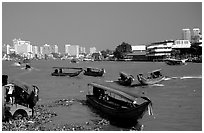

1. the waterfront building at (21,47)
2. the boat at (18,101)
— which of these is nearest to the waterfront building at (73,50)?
the waterfront building at (21,47)

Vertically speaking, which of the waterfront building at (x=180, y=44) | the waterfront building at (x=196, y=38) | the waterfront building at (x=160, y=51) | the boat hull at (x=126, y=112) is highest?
the waterfront building at (x=196, y=38)

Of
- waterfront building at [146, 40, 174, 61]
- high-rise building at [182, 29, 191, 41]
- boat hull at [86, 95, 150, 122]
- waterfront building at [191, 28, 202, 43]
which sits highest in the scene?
high-rise building at [182, 29, 191, 41]

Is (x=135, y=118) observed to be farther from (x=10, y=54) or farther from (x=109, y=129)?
(x=10, y=54)

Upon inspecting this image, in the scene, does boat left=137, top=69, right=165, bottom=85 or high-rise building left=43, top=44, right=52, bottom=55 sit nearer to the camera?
boat left=137, top=69, right=165, bottom=85

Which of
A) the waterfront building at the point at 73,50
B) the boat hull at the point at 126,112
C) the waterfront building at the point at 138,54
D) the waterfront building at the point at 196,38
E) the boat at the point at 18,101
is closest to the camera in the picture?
the boat hull at the point at 126,112

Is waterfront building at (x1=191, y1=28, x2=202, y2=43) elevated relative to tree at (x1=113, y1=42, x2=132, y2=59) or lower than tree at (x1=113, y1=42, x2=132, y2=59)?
elevated

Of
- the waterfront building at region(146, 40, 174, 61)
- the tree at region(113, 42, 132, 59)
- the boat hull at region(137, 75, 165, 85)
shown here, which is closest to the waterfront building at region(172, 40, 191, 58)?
the waterfront building at region(146, 40, 174, 61)

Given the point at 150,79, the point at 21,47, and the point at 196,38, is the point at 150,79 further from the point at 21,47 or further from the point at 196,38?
the point at 21,47

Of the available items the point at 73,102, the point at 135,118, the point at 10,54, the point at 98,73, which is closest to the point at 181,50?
the point at 98,73

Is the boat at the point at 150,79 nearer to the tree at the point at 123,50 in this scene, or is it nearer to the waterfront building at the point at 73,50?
the tree at the point at 123,50

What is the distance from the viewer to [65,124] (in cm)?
902

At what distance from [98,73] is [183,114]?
1690cm

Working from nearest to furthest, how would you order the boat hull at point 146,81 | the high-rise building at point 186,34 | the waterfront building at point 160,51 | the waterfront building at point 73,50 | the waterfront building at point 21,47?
1. the boat hull at point 146,81
2. the waterfront building at point 160,51
3. the high-rise building at point 186,34
4. the waterfront building at point 21,47
5. the waterfront building at point 73,50

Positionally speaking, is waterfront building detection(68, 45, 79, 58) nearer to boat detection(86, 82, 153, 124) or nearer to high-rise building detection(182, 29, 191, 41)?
high-rise building detection(182, 29, 191, 41)
